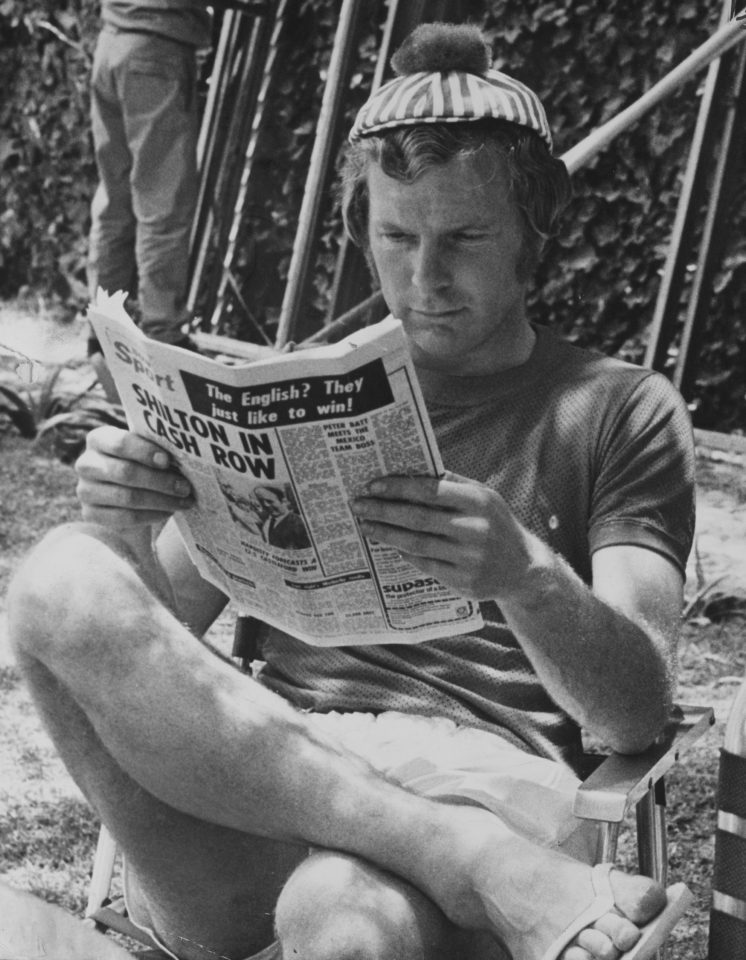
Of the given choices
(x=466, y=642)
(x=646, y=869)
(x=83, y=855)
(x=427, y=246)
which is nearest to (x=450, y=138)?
(x=427, y=246)

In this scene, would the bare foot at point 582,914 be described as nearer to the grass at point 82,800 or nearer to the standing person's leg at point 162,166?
the grass at point 82,800

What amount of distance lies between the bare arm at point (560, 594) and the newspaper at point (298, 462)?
2.1 inches

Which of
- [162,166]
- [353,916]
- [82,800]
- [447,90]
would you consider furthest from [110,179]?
[353,916]

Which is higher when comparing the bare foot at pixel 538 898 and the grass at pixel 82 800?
the bare foot at pixel 538 898

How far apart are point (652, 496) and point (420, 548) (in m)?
0.45

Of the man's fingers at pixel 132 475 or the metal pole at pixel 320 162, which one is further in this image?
the metal pole at pixel 320 162

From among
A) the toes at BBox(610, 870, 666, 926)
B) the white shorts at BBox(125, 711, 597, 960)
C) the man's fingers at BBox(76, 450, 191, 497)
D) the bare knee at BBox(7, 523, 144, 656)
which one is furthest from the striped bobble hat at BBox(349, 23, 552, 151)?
the toes at BBox(610, 870, 666, 926)

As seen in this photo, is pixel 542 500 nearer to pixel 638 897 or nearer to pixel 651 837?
pixel 651 837

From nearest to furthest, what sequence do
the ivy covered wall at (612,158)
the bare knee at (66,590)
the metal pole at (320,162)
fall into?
the bare knee at (66,590) < the ivy covered wall at (612,158) < the metal pole at (320,162)

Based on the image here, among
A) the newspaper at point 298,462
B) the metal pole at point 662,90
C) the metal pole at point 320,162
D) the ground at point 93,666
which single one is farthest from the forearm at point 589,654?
the metal pole at point 320,162

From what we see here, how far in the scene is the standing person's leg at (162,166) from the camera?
22.7 feet

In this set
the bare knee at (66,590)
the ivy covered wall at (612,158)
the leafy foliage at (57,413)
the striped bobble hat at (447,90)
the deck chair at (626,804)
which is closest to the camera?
the deck chair at (626,804)

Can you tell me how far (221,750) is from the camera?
6.42 feet

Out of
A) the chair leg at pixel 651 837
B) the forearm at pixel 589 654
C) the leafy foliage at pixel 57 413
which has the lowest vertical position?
the leafy foliage at pixel 57 413
